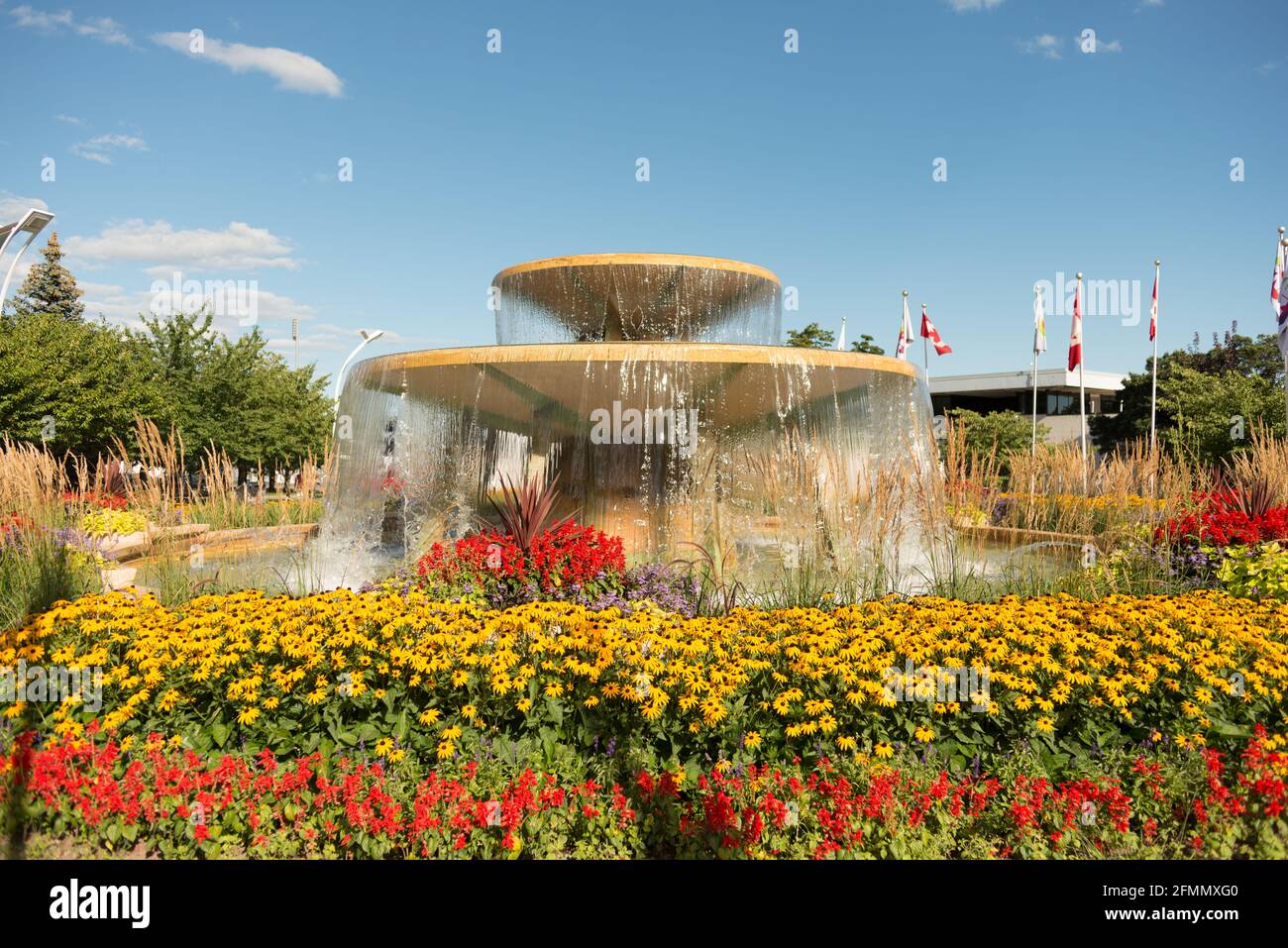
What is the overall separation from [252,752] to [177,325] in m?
29.0

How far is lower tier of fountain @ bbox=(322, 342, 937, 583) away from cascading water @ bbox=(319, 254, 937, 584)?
0.07ft

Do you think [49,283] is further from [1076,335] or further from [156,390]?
[1076,335]

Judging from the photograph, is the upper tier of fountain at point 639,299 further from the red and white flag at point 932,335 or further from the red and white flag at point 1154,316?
the red and white flag at point 1154,316

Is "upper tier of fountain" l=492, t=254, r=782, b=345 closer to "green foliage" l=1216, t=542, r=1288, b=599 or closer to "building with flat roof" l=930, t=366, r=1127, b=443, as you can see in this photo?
"green foliage" l=1216, t=542, r=1288, b=599

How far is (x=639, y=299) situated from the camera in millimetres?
10508

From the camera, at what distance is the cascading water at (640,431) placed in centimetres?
696

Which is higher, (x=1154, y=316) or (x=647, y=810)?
(x=1154, y=316)

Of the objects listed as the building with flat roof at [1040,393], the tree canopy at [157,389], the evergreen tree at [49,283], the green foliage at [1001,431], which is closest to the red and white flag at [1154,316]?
the green foliage at [1001,431]

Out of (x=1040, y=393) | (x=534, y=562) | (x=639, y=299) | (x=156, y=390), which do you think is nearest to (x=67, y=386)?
(x=156, y=390)

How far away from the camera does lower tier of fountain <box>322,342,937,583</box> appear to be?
24.1 feet

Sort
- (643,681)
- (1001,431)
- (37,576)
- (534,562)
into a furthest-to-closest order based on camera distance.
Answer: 1. (1001,431)
2. (534,562)
3. (37,576)
4. (643,681)

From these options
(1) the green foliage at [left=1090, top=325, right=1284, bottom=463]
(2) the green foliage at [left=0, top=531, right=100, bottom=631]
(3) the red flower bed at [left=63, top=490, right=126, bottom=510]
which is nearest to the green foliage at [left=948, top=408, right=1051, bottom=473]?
(1) the green foliage at [left=1090, top=325, right=1284, bottom=463]

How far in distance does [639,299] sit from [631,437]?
2853mm

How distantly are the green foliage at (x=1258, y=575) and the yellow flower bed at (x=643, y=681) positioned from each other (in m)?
2.23
